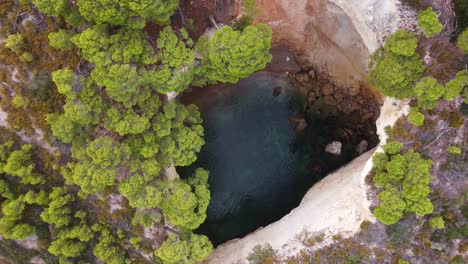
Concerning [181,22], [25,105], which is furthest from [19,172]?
[181,22]

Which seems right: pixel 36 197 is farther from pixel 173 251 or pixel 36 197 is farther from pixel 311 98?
pixel 311 98

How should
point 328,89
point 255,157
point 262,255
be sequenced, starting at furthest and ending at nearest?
point 255,157, point 328,89, point 262,255

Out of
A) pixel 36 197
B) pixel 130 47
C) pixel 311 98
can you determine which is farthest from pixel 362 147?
pixel 36 197

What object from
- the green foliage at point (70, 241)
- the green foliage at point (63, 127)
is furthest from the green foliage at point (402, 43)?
the green foliage at point (70, 241)

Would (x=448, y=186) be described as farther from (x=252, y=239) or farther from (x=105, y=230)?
(x=105, y=230)

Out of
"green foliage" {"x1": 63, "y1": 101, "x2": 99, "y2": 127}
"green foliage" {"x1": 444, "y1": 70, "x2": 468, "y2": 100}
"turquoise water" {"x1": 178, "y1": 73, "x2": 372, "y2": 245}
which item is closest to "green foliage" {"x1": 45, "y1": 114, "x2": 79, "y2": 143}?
"green foliage" {"x1": 63, "y1": 101, "x2": 99, "y2": 127}

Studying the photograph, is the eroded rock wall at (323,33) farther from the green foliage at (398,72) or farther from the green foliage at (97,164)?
the green foliage at (97,164)

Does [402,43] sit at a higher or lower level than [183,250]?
higher

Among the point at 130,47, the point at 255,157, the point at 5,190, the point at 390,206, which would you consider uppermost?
the point at 130,47

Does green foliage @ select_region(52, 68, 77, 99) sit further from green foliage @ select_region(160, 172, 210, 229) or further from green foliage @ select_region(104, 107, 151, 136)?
green foliage @ select_region(160, 172, 210, 229)
